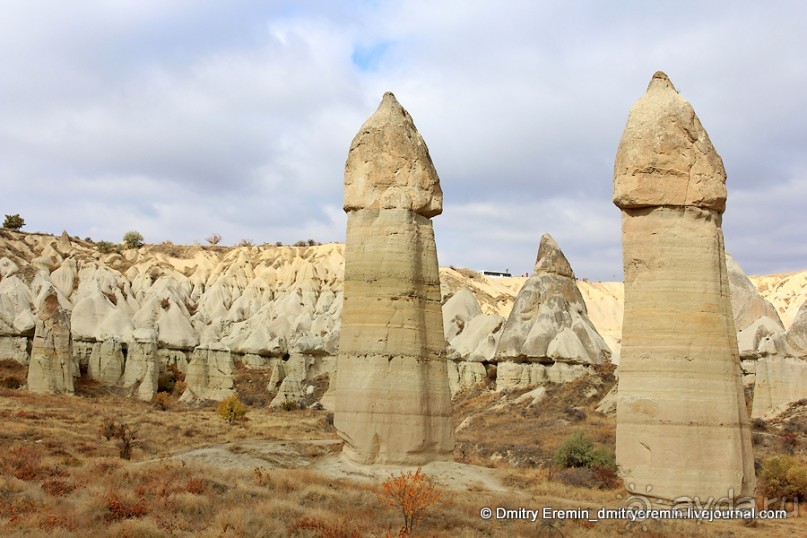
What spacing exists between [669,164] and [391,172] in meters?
5.25

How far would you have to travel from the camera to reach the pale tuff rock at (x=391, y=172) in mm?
14867

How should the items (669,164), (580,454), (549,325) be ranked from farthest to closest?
(549,325) < (580,454) < (669,164)

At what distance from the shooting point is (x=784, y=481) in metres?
12.9

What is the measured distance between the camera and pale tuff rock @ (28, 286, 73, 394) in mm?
33906

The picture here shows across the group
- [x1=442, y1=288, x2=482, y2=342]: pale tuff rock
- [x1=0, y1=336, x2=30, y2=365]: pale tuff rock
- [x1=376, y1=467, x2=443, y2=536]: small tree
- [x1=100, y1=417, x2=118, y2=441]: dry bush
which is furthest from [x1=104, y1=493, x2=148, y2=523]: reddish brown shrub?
[x1=0, y1=336, x2=30, y2=365]: pale tuff rock

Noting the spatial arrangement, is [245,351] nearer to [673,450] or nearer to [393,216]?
[393,216]

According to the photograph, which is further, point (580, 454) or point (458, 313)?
point (458, 313)

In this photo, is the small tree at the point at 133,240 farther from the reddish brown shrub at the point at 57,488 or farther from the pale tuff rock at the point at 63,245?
the reddish brown shrub at the point at 57,488

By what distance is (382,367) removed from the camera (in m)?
14.0

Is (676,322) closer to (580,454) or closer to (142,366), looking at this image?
(580,454)

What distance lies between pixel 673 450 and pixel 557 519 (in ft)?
6.74

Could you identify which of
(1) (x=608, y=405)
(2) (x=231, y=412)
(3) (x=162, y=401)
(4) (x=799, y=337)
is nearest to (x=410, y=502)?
(1) (x=608, y=405)

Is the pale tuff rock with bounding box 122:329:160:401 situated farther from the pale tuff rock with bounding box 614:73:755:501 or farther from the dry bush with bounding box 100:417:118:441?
the pale tuff rock with bounding box 614:73:755:501

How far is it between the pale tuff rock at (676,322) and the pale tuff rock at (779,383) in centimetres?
1314
